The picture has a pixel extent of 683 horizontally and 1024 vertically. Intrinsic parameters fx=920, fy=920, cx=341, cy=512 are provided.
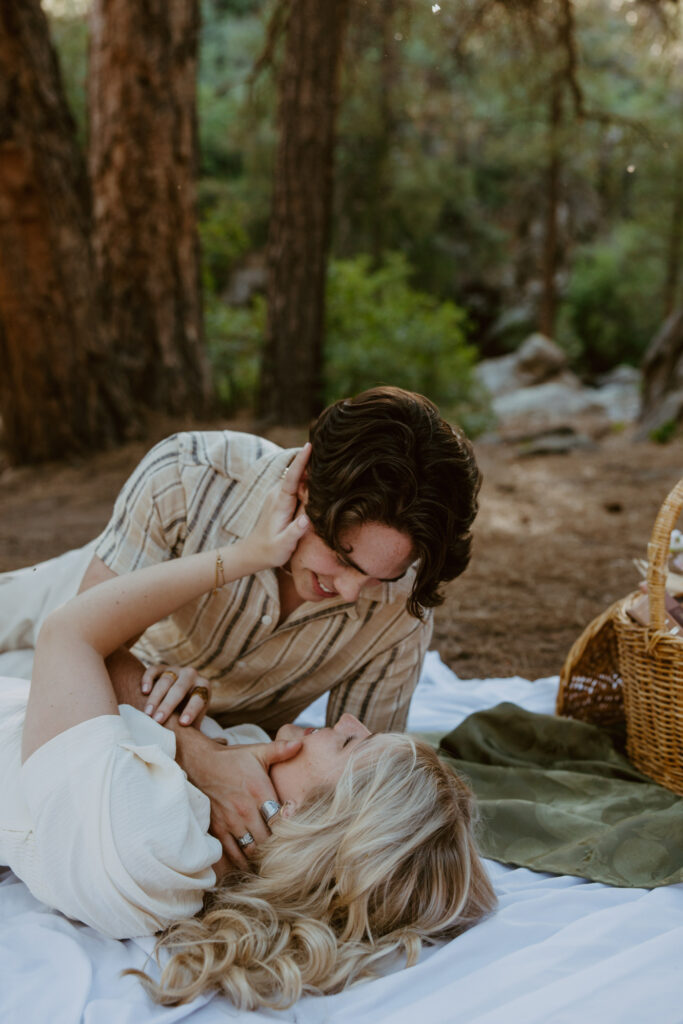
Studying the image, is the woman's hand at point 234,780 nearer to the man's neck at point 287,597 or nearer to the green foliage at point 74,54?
the man's neck at point 287,597

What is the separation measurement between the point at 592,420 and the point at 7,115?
767 centimetres

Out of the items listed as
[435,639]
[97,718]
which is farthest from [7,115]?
[97,718]

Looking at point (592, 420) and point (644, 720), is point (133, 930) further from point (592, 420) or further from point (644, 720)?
point (592, 420)

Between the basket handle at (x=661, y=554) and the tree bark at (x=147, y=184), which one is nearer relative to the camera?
the basket handle at (x=661, y=554)

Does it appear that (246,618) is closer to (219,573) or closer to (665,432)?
(219,573)

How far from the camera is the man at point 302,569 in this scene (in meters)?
1.82

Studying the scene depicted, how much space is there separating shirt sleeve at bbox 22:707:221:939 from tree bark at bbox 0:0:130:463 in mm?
4683

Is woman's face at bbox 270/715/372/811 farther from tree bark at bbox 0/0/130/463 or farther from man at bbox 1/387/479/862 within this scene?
tree bark at bbox 0/0/130/463

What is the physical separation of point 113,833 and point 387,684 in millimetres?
971

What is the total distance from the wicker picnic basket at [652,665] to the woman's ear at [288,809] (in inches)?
40.8

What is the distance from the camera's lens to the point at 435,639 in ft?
12.8

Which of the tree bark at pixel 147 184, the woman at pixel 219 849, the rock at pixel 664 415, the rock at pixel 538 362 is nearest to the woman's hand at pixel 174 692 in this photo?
the woman at pixel 219 849

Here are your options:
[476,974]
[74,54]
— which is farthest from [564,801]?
[74,54]

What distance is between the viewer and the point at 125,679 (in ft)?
6.71
